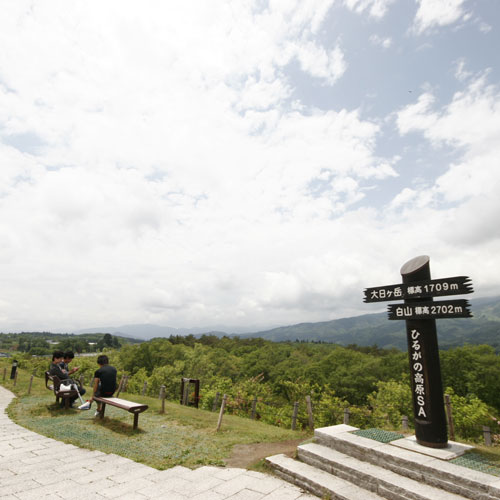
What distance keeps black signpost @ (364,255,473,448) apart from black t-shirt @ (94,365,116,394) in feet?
27.6

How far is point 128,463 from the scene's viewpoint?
6.19m

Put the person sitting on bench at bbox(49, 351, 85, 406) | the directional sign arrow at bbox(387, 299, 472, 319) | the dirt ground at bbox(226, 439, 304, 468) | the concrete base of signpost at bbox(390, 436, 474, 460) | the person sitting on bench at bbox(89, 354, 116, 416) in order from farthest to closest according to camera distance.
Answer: the person sitting on bench at bbox(49, 351, 85, 406), the person sitting on bench at bbox(89, 354, 116, 416), the dirt ground at bbox(226, 439, 304, 468), the directional sign arrow at bbox(387, 299, 472, 319), the concrete base of signpost at bbox(390, 436, 474, 460)

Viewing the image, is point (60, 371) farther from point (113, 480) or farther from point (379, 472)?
point (379, 472)

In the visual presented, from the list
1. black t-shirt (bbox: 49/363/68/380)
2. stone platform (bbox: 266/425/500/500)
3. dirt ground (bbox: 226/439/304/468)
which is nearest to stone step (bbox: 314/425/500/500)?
stone platform (bbox: 266/425/500/500)

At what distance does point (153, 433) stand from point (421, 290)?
7712 mm

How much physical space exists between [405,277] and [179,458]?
6351 millimetres

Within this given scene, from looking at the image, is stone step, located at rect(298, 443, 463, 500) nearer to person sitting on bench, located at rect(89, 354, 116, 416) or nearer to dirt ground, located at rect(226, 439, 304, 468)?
dirt ground, located at rect(226, 439, 304, 468)

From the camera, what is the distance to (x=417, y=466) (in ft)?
17.1

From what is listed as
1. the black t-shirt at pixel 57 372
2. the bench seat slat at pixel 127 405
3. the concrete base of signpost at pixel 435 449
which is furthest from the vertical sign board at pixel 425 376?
the black t-shirt at pixel 57 372

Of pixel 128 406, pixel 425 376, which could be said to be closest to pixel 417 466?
pixel 425 376

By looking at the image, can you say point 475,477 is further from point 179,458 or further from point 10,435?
point 10,435

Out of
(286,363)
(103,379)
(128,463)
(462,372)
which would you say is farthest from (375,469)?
(286,363)

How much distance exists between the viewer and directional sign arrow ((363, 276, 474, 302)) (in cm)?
616

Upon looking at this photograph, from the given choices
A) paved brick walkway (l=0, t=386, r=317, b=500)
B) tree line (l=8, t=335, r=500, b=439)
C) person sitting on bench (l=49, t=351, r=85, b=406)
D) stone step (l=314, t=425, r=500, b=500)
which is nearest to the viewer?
stone step (l=314, t=425, r=500, b=500)
